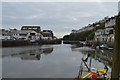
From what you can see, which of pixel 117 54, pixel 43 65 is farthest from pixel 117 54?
pixel 43 65

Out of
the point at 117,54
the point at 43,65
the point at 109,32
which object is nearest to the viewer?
the point at 117,54

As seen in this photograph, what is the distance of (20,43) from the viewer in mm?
48812

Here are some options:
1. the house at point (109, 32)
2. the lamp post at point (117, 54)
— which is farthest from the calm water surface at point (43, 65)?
the house at point (109, 32)

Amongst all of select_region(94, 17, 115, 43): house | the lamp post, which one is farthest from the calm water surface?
select_region(94, 17, 115, 43): house

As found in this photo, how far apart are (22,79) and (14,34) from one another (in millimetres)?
55996

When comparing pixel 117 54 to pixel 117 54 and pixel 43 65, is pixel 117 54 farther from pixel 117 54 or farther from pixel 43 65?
pixel 43 65

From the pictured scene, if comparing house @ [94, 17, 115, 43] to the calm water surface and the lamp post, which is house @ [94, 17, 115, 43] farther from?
the lamp post

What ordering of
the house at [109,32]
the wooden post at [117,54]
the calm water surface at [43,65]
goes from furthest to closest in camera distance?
the house at [109,32], the calm water surface at [43,65], the wooden post at [117,54]

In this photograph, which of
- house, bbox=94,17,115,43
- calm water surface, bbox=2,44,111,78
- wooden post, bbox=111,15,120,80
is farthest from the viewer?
house, bbox=94,17,115,43

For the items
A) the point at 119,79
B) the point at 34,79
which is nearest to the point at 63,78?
the point at 34,79

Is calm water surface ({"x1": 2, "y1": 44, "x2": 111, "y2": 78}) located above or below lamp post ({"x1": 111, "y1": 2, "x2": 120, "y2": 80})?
below

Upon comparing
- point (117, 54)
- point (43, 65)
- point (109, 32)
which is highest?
point (109, 32)

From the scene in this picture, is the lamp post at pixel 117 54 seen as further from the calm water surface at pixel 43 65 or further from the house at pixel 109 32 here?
the house at pixel 109 32

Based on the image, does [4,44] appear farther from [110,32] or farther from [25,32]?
[110,32]
